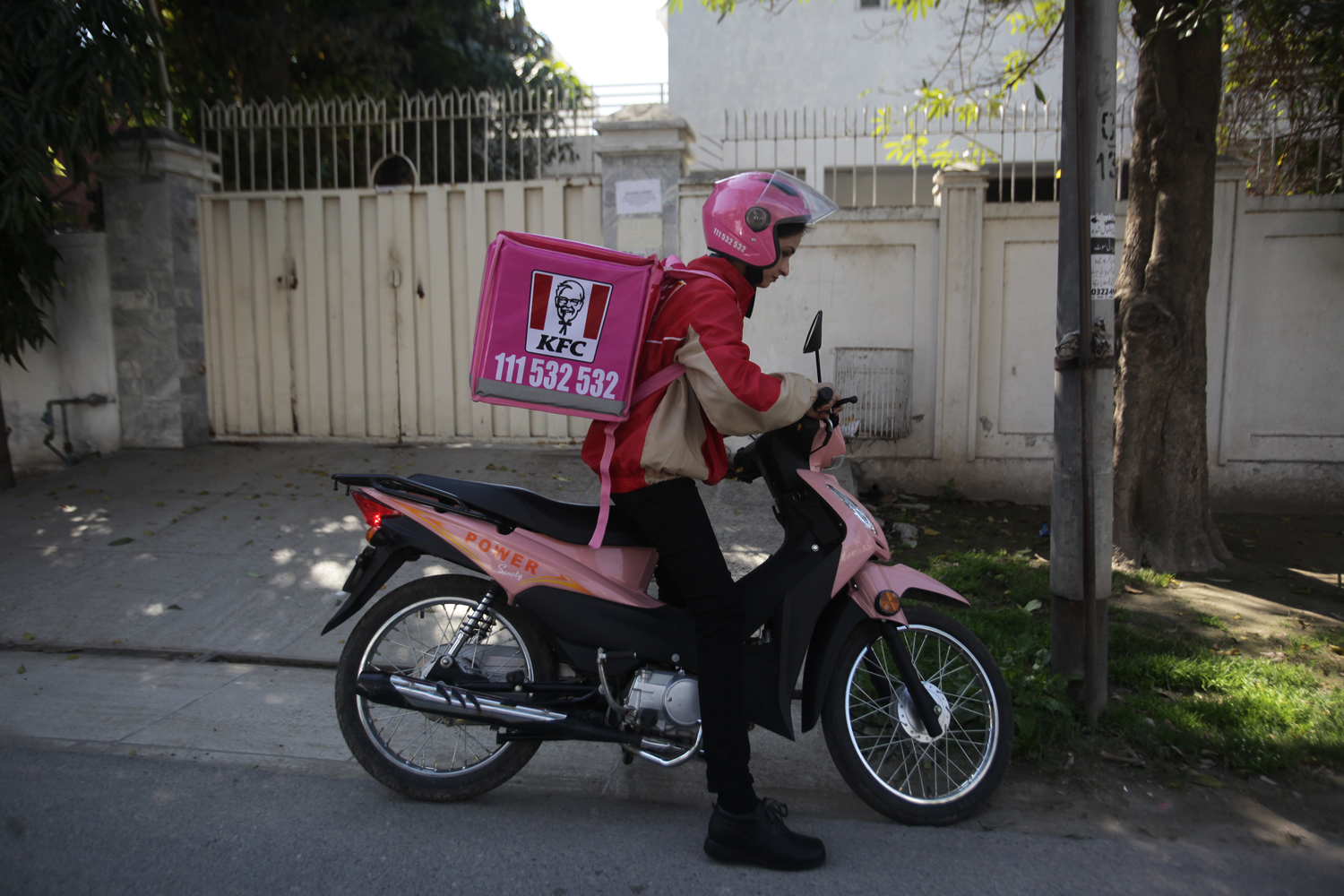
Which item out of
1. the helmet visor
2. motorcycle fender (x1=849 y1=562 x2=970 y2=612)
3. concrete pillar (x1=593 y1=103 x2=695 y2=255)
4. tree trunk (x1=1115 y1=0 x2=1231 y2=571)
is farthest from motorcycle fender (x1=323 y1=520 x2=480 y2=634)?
concrete pillar (x1=593 y1=103 x2=695 y2=255)

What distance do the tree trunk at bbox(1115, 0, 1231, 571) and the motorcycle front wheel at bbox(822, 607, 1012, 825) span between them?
113 inches

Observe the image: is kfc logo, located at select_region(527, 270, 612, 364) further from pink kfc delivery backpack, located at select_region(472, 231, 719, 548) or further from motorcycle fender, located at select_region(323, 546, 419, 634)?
motorcycle fender, located at select_region(323, 546, 419, 634)

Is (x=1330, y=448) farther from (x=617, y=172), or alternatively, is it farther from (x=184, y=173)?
(x=184, y=173)

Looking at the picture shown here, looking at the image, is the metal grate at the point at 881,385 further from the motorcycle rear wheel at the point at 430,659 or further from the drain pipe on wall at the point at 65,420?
the drain pipe on wall at the point at 65,420

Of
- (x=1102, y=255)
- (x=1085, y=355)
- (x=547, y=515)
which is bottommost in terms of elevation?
(x=547, y=515)

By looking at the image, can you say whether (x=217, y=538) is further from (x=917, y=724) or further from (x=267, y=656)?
(x=917, y=724)

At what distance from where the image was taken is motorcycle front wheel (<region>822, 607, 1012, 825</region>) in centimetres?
284

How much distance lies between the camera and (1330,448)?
22.1 feet

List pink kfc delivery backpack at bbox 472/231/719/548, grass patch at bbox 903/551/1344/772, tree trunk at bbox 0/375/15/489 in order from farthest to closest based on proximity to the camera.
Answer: tree trunk at bbox 0/375/15/489
grass patch at bbox 903/551/1344/772
pink kfc delivery backpack at bbox 472/231/719/548

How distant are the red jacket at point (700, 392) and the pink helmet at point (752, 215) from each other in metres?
0.07

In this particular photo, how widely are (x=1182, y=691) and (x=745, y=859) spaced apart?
2182 millimetres

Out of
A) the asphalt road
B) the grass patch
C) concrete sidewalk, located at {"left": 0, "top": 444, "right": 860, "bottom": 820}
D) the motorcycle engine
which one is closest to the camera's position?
the asphalt road

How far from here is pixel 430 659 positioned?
2971 millimetres

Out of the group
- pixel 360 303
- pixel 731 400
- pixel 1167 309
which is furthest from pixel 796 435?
pixel 360 303
